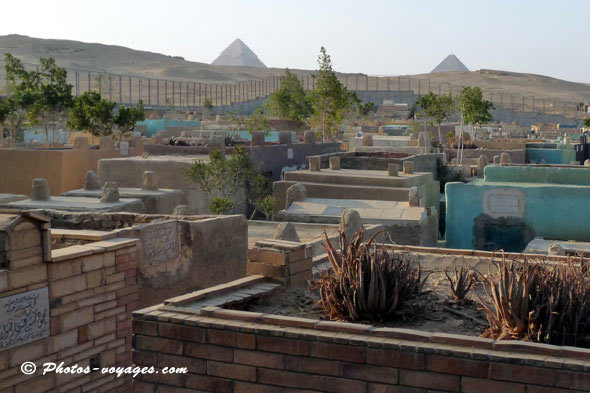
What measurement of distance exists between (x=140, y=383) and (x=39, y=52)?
140710mm

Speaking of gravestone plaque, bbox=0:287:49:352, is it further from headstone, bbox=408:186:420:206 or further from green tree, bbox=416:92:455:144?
green tree, bbox=416:92:455:144

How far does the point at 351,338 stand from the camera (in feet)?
17.4

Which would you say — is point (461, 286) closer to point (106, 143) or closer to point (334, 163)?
point (334, 163)

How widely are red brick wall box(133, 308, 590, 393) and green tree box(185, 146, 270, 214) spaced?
15094mm

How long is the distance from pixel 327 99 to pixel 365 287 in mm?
35885

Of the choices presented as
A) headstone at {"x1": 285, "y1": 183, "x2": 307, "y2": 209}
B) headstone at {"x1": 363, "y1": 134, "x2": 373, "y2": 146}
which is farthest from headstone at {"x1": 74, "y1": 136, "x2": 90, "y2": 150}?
headstone at {"x1": 363, "y1": 134, "x2": 373, "y2": 146}

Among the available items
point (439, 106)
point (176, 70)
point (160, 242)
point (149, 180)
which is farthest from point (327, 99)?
point (176, 70)

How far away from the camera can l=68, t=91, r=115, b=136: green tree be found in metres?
33.1

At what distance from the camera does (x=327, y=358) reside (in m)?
5.35

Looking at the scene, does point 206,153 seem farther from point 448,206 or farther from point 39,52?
point 39,52

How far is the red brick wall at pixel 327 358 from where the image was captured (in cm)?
490

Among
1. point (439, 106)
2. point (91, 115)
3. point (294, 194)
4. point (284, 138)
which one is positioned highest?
point (439, 106)

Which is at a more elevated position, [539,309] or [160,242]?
[539,309]

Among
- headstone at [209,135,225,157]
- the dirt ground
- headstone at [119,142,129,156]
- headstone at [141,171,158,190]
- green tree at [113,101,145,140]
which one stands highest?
green tree at [113,101,145,140]
